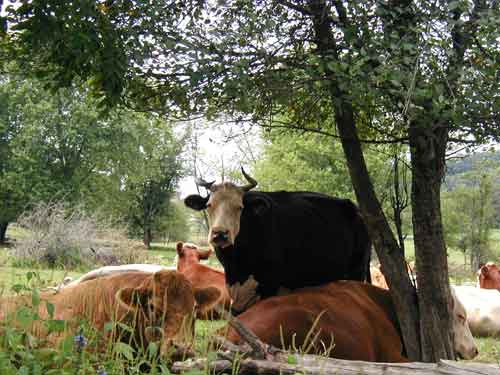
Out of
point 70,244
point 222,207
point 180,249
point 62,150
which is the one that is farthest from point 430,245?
point 62,150

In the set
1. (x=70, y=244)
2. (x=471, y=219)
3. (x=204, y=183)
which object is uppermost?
(x=471, y=219)

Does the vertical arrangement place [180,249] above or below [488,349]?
above

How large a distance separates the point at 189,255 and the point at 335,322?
25.6 feet

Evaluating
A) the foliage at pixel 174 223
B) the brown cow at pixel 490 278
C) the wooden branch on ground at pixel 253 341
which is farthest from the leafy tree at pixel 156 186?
the wooden branch on ground at pixel 253 341

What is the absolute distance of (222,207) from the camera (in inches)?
263

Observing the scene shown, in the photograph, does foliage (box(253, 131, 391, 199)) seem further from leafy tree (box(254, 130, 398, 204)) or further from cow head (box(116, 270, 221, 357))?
cow head (box(116, 270, 221, 357))

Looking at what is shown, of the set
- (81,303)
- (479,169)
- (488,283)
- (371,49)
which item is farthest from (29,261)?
(479,169)

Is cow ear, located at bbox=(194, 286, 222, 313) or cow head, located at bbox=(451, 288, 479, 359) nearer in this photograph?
cow ear, located at bbox=(194, 286, 222, 313)

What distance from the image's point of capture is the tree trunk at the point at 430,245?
5.50 meters

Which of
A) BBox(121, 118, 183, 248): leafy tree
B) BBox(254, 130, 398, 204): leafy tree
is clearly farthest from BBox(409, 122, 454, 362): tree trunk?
BBox(121, 118, 183, 248): leafy tree

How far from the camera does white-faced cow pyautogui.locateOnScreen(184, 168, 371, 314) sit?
266 inches

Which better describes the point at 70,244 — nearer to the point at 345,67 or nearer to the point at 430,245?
the point at 430,245

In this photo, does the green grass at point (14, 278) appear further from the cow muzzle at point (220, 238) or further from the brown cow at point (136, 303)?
the cow muzzle at point (220, 238)

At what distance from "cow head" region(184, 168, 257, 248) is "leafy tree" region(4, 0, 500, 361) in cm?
104
